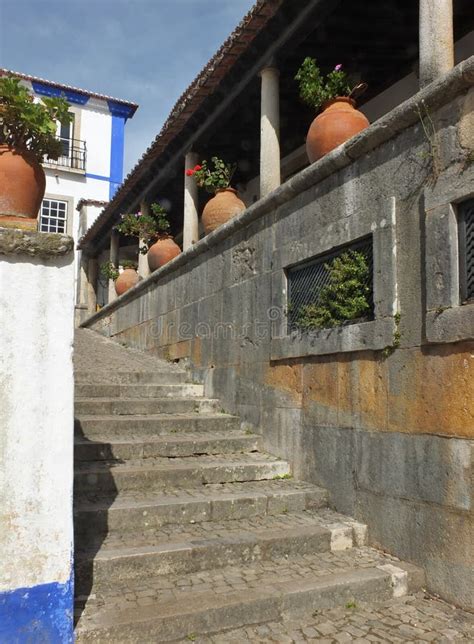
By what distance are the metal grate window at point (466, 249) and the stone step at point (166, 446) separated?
2815 millimetres

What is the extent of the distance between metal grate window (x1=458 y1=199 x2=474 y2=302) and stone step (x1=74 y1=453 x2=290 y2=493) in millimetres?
2463

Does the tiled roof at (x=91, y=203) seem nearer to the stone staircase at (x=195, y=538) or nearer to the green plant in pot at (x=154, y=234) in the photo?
the green plant in pot at (x=154, y=234)

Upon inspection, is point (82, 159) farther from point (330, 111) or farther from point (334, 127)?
point (334, 127)

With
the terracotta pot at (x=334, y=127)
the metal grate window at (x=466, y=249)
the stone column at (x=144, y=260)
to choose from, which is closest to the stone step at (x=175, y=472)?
the metal grate window at (x=466, y=249)

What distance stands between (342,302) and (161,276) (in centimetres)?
505

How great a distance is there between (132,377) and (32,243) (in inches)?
190

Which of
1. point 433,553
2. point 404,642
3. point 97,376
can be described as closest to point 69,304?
point 404,642

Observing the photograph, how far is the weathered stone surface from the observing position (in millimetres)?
2500

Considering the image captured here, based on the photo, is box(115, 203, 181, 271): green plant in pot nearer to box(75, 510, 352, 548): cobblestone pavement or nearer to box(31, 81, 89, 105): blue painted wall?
box(75, 510, 352, 548): cobblestone pavement

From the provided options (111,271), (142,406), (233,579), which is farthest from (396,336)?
(111,271)

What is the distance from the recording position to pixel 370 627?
10.1ft

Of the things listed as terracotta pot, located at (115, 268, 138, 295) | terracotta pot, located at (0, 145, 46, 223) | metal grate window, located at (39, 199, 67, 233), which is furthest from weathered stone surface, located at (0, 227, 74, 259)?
metal grate window, located at (39, 199, 67, 233)

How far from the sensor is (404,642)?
287cm

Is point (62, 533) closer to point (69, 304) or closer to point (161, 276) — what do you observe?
point (69, 304)
